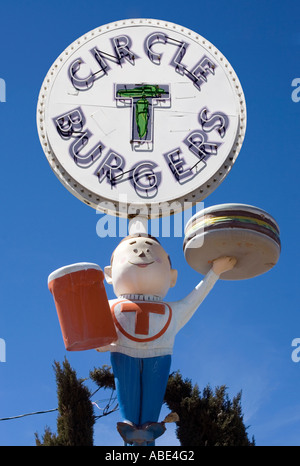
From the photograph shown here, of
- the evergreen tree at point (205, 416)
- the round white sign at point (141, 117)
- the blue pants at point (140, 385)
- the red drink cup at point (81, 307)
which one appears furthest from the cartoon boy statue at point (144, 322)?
the evergreen tree at point (205, 416)

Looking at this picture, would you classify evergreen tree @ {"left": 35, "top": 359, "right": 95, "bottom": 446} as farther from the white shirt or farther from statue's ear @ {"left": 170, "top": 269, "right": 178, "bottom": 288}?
statue's ear @ {"left": 170, "top": 269, "right": 178, "bottom": 288}

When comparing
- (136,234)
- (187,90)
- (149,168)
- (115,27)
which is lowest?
(136,234)

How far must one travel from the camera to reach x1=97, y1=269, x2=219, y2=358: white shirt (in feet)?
26.3

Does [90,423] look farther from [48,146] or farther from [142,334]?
[48,146]

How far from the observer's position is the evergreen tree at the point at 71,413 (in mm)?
8258

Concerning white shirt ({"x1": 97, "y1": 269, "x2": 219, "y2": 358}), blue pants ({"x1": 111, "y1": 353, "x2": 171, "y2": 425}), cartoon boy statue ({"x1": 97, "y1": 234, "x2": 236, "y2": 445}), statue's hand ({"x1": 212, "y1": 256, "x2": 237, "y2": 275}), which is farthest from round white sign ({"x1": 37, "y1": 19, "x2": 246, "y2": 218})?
blue pants ({"x1": 111, "y1": 353, "x2": 171, "y2": 425})

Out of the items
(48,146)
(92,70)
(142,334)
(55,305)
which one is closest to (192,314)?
(142,334)

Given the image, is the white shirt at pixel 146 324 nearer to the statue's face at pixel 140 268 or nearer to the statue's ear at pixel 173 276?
the statue's face at pixel 140 268

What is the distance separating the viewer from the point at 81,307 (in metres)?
7.73

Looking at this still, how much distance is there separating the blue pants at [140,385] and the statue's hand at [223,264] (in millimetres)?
1225

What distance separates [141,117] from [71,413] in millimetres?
3507

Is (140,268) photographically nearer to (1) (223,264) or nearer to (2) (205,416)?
(1) (223,264)

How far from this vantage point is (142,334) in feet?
Result: 26.3
